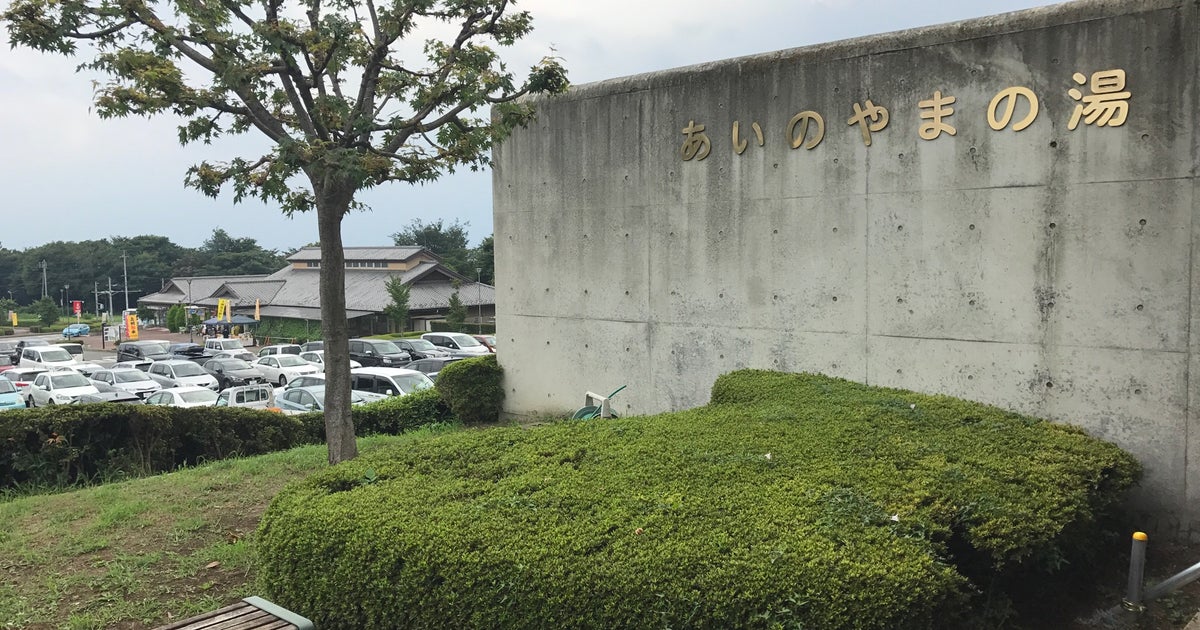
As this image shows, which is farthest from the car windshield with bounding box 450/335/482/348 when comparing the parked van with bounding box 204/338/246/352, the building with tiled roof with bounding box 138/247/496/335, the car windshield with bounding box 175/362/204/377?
the building with tiled roof with bounding box 138/247/496/335

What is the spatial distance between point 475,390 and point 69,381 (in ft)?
43.6

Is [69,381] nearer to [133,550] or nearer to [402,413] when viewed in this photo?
[402,413]

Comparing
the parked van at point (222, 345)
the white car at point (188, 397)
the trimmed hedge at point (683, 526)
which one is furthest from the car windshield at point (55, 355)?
the trimmed hedge at point (683, 526)

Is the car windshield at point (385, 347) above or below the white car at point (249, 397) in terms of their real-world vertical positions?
above

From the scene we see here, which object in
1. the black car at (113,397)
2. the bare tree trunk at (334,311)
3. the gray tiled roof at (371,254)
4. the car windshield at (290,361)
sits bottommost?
the black car at (113,397)

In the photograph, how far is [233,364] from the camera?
A: 24.5 m

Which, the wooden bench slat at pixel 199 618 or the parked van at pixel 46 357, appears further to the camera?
the parked van at pixel 46 357

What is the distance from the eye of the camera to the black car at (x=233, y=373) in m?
23.2

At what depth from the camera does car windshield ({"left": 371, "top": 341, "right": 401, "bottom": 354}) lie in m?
26.5

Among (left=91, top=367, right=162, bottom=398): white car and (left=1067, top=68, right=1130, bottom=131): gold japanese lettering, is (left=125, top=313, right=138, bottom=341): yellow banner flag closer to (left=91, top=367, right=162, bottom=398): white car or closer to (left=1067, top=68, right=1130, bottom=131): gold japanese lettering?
(left=91, top=367, right=162, bottom=398): white car

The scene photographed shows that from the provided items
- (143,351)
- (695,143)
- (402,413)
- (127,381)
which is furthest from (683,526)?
(143,351)

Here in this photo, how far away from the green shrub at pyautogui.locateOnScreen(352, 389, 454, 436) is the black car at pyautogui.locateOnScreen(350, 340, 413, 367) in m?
12.2

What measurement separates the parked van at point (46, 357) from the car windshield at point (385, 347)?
32.4ft

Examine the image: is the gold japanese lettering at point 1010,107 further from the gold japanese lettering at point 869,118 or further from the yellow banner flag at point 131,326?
the yellow banner flag at point 131,326
